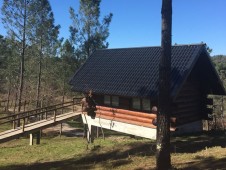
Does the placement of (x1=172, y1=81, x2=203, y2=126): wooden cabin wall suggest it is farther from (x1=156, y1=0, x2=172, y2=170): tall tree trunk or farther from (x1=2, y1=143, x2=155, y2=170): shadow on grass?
(x1=156, y1=0, x2=172, y2=170): tall tree trunk

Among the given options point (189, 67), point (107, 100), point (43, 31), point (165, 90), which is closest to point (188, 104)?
point (189, 67)

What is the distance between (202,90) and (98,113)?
25.1ft

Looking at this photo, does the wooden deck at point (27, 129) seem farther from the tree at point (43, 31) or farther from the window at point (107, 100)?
the tree at point (43, 31)

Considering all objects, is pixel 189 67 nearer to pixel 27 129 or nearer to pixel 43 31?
pixel 27 129

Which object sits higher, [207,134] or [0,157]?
[207,134]

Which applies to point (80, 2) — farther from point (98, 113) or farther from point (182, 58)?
point (182, 58)

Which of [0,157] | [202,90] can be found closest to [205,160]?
[202,90]

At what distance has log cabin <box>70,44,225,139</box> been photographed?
687 inches

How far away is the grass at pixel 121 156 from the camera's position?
12156 millimetres

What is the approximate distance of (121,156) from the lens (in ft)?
51.5

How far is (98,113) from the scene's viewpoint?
21.6 metres

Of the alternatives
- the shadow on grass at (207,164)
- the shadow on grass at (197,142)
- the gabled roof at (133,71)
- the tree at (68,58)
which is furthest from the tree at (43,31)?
the shadow on grass at (207,164)

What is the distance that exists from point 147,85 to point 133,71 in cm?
239

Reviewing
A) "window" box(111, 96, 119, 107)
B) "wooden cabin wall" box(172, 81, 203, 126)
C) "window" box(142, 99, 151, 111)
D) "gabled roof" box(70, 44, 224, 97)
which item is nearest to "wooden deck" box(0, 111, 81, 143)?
"gabled roof" box(70, 44, 224, 97)
